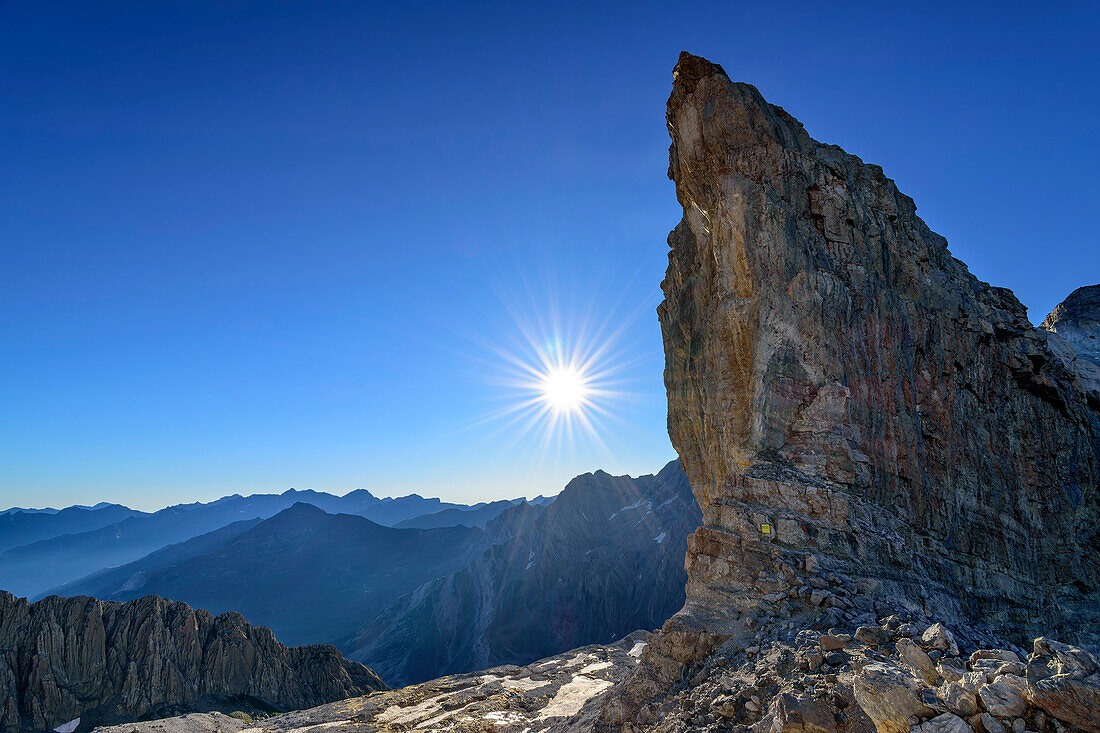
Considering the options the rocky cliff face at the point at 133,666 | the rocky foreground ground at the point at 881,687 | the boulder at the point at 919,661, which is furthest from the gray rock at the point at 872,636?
the rocky cliff face at the point at 133,666

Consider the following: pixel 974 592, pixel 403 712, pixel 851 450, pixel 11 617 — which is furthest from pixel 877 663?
pixel 11 617

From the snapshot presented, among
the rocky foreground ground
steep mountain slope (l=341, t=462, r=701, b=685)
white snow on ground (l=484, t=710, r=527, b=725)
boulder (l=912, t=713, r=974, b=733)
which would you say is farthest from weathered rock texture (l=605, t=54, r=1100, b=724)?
steep mountain slope (l=341, t=462, r=701, b=685)

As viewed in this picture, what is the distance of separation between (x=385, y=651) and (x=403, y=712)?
5343 inches

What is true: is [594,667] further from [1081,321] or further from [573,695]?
[1081,321]

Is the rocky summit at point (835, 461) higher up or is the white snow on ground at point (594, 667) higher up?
the rocky summit at point (835, 461)

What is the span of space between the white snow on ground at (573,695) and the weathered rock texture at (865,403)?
2117 cm

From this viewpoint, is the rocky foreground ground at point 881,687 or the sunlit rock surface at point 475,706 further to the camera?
the sunlit rock surface at point 475,706

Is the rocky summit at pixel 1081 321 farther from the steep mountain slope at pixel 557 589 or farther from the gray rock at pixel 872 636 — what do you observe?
the steep mountain slope at pixel 557 589

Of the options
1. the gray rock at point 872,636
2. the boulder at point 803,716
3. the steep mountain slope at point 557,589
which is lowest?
the steep mountain slope at point 557,589

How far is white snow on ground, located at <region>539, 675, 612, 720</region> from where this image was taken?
3685cm

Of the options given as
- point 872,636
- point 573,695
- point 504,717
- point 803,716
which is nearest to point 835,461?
point 872,636

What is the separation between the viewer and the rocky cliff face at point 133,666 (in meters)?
60.9

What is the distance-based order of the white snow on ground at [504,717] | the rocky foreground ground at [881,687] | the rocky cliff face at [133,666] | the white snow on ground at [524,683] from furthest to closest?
the rocky cliff face at [133,666], the white snow on ground at [524,683], the white snow on ground at [504,717], the rocky foreground ground at [881,687]

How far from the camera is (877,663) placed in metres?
10.7
